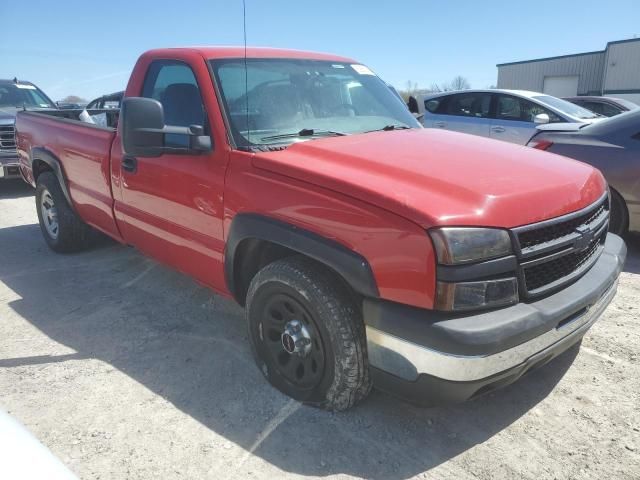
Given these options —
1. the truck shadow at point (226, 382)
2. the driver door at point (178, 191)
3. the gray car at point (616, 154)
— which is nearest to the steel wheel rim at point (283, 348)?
the truck shadow at point (226, 382)

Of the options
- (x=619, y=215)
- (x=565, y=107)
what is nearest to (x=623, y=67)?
(x=565, y=107)

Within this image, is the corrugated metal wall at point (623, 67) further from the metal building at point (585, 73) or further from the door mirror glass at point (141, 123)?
the door mirror glass at point (141, 123)

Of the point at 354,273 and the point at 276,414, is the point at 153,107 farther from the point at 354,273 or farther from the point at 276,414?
the point at 276,414

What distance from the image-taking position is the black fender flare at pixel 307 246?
2219mm

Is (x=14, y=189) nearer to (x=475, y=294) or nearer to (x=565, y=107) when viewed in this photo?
(x=475, y=294)

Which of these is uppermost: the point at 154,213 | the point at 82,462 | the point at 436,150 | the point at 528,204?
the point at 436,150

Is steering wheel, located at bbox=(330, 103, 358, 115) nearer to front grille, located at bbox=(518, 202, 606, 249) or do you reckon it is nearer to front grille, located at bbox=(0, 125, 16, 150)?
front grille, located at bbox=(518, 202, 606, 249)

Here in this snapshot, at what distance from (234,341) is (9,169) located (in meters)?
6.79

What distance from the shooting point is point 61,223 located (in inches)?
197

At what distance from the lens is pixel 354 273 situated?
2236mm

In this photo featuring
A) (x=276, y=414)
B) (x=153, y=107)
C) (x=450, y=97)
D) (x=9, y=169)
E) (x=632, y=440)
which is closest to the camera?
(x=632, y=440)

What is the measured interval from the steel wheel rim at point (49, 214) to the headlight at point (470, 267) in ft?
14.0

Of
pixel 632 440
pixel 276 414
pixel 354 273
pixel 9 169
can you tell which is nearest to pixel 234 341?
pixel 276 414

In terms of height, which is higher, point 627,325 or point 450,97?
point 450,97
